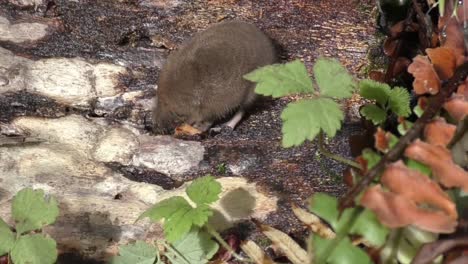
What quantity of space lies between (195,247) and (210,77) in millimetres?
952

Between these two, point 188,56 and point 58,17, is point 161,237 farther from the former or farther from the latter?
point 58,17

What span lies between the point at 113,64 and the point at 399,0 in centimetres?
114

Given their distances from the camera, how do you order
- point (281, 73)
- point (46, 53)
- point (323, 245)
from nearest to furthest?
1. point (323, 245)
2. point (281, 73)
3. point (46, 53)

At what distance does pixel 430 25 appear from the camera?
2.45 metres

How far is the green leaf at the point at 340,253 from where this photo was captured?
5.19ft

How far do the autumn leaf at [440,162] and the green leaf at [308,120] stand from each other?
0.78 feet

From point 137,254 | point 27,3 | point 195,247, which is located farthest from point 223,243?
point 27,3

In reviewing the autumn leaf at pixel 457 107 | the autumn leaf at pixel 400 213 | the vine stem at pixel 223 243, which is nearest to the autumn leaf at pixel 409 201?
the autumn leaf at pixel 400 213

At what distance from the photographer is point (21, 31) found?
9.65 feet

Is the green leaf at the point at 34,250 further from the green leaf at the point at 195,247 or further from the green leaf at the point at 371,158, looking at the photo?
the green leaf at the point at 371,158

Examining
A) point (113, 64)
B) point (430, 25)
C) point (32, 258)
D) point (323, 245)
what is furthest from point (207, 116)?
point (323, 245)

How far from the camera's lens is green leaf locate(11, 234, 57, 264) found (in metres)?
1.89

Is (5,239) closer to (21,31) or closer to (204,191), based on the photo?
(204,191)

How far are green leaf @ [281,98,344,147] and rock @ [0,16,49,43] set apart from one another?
1.52 m
